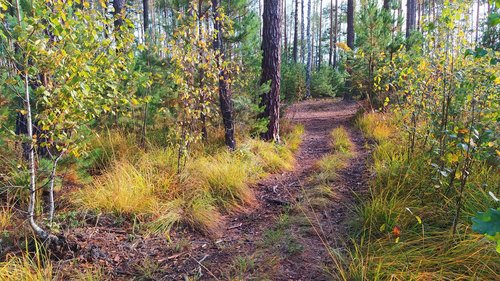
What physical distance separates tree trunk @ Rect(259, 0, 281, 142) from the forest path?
142 cm

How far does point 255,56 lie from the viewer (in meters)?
8.19

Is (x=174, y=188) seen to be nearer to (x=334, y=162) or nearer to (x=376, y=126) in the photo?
(x=334, y=162)

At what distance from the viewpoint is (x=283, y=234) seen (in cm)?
312

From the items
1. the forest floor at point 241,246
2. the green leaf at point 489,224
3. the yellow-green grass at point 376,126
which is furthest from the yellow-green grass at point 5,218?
the yellow-green grass at point 376,126

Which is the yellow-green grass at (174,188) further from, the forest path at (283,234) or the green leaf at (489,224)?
the green leaf at (489,224)

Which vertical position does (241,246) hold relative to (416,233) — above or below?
below

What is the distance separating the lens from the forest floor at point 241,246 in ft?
8.29

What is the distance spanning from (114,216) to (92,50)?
62.4 inches

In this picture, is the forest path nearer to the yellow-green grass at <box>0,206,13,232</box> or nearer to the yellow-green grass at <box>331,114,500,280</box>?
the yellow-green grass at <box>331,114,500,280</box>

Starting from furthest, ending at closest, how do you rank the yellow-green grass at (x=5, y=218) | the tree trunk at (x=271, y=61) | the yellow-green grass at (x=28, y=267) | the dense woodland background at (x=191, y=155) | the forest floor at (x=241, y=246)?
the tree trunk at (x=271, y=61), the yellow-green grass at (x=5, y=218), the forest floor at (x=241, y=246), the dense woodland background at (x=191, y=155), the yellow-green grass at (x=28, y=267)

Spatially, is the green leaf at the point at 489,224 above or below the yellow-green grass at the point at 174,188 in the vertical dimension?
above

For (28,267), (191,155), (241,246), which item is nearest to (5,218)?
(28,267)

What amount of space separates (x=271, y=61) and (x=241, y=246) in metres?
4.31

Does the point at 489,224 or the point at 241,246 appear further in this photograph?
the point at 241,246
